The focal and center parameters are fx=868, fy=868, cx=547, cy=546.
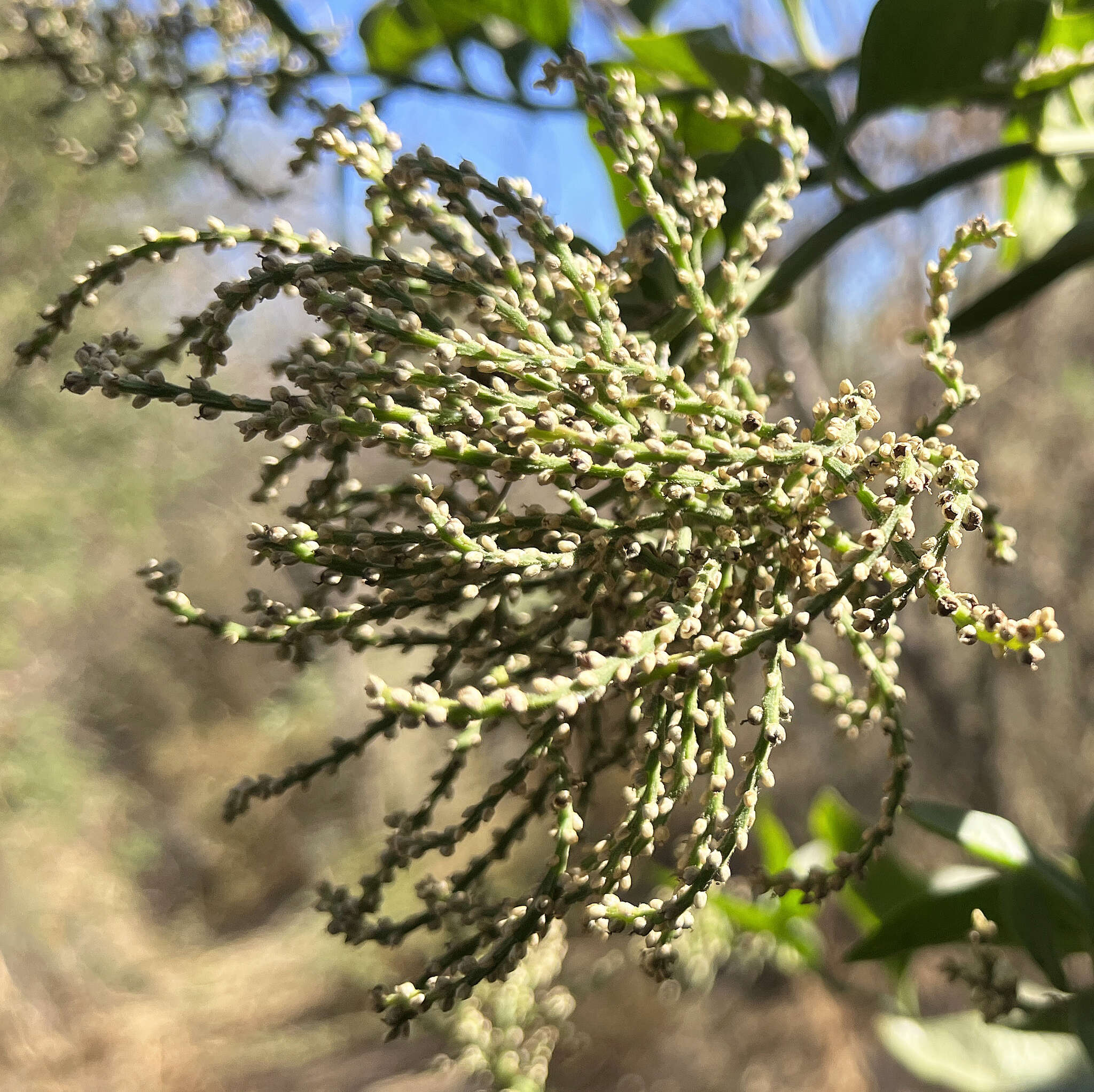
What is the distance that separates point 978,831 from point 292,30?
0.57 meters

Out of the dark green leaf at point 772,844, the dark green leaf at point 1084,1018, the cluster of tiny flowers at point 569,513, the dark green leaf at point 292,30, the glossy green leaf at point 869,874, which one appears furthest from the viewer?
the dark green leaf at point 772,844

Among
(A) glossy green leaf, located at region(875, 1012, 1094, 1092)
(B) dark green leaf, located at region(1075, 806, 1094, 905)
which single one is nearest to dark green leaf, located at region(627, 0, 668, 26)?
(B) dark green leaf, located at region(1075, 806, 1094, 905)

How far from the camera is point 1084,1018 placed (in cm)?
39

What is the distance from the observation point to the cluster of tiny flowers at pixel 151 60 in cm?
54

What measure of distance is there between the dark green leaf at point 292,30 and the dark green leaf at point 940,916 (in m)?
0.59

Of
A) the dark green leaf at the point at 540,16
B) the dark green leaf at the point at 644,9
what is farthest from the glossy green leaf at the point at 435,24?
the dark green leaf at the point at 644,9

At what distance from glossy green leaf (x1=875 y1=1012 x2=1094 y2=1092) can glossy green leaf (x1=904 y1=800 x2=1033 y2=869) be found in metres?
0.15

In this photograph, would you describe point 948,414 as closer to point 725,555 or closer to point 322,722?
point 725,555

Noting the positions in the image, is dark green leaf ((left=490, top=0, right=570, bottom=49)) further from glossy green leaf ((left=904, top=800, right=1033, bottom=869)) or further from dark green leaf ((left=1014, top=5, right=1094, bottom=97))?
glossy green leaf ((left=904, top=800, right=1033, bottom=869))

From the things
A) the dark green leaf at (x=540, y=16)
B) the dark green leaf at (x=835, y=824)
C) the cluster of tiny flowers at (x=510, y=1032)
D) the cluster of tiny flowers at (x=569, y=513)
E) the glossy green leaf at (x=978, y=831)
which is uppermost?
the dark green leaf at (x=540, y=16)

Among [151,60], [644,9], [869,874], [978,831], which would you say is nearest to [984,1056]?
[869,874]

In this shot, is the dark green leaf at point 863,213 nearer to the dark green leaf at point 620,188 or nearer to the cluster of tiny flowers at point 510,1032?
the dark green leaf at point 620,188

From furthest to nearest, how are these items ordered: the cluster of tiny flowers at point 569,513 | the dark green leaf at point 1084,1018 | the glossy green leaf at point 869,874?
the glossy green leaf at point 869,874 → the dark green leaf at point 1084,1018 → the cluster of tiny flowers at point 569,513

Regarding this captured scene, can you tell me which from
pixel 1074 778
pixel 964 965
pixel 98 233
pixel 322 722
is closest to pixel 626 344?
pixel 964 965
